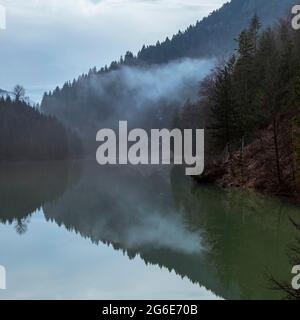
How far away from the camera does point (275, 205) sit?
33.5 m

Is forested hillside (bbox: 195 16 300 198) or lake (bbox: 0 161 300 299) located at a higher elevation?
forested hillside (bbox: 195 16 300 198)

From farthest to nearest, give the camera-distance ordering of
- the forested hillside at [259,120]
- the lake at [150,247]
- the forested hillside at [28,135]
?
the forested hillside at [28,135]
the forested hillside at [259,120]
the lake at [150,247]

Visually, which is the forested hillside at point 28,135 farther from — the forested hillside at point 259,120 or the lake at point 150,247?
the lake at point 150,247

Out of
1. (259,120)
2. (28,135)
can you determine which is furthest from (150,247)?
(28,135)

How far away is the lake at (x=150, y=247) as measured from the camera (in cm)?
1648

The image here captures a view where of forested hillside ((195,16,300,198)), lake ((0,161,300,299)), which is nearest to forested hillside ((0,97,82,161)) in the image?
forested hillside ((195,16,300,198))

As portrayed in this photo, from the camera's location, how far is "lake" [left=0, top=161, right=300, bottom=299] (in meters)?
16.5

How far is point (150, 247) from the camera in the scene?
23.8 m

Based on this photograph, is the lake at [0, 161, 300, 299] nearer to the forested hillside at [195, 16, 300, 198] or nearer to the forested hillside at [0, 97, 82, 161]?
the forested hillside at [195, 16, 300, 198]

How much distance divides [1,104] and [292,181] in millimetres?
119030

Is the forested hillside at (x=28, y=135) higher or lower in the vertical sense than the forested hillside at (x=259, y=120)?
higher

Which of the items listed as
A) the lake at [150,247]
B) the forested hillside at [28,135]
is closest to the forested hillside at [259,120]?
the lake at [150,247]

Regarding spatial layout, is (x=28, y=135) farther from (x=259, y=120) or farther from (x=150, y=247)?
(x=150, y=247)
